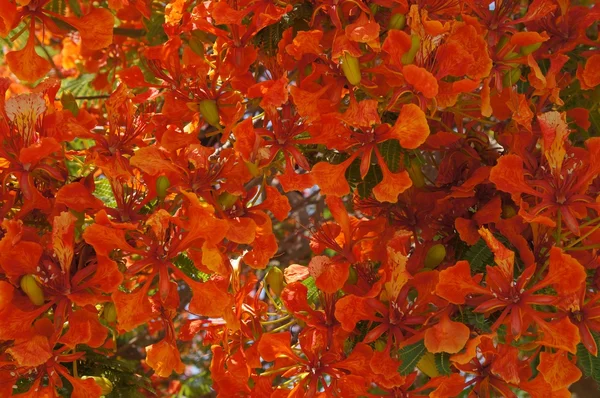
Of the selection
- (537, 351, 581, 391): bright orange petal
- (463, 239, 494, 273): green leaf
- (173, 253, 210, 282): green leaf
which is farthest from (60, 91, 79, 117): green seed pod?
(537, 351, 581, 391): bright orange petal

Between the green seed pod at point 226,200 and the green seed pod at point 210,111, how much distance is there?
24 cm

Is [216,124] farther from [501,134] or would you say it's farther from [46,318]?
[501,134]

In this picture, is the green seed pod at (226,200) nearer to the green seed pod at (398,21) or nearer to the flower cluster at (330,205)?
the flower cluster at (330,205)

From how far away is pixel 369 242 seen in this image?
2457 mm

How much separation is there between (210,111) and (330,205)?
40cm

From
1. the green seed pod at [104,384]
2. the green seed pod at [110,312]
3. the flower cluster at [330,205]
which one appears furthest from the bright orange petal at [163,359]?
the green seed pod at [104,384]

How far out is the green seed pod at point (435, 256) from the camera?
2.27 m

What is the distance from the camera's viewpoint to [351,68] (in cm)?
211

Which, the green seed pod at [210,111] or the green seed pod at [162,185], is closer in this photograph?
the green seed pod at [162,185]

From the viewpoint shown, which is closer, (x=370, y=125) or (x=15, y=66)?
(x=370, y=125)

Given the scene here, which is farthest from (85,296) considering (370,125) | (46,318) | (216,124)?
(370,125)

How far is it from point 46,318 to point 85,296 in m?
0.14

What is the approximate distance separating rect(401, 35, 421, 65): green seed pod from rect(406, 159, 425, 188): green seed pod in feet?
1.39

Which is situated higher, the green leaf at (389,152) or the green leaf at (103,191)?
the green leaf at (389,152)
